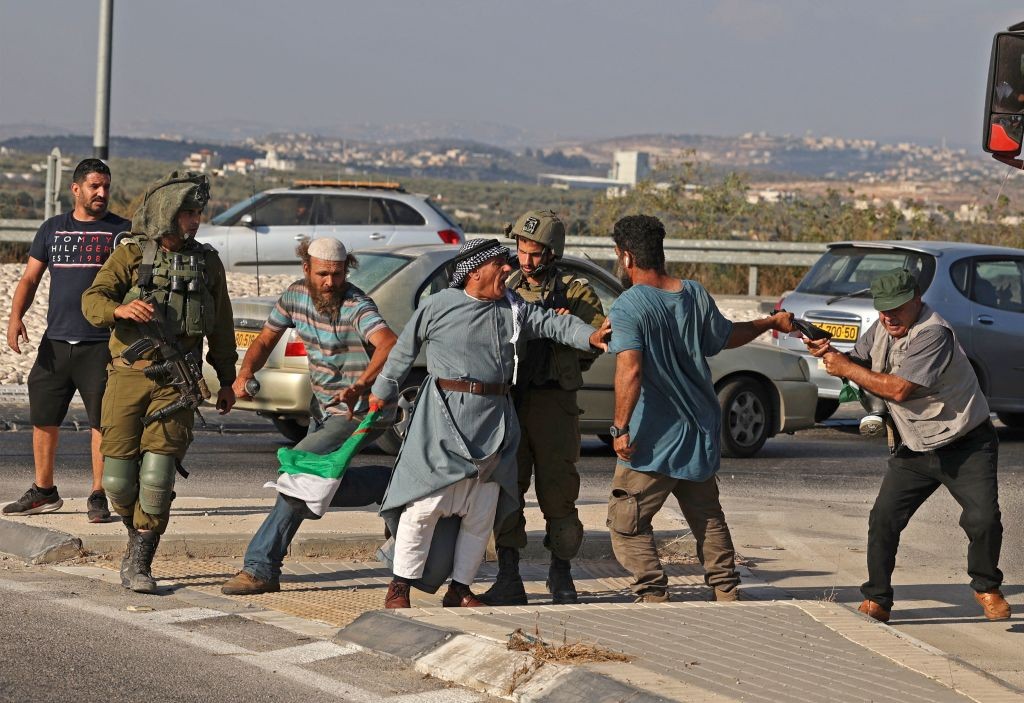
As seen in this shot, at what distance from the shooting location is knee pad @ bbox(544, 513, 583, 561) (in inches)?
292

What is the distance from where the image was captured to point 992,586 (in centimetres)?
771

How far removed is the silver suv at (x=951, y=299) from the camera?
14.2 m

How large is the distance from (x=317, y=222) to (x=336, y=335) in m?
14.2

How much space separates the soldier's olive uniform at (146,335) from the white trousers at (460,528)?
43.4 inches

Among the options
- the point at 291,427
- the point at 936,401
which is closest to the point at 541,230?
the point at 936,401

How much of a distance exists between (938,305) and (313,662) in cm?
922

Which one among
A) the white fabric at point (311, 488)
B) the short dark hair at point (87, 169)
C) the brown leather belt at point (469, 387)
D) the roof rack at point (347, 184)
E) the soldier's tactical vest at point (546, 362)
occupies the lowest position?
the white fabric at point (311, 488)

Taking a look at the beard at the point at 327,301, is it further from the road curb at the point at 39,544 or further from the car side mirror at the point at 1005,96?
the car side mirror at the point at 1005,96

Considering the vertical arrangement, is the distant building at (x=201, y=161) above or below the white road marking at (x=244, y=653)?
above

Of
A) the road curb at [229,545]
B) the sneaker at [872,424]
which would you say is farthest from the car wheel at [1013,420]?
the road curb at [229,545]

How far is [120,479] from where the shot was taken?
7277 mm

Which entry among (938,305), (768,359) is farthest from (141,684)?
(938,305)

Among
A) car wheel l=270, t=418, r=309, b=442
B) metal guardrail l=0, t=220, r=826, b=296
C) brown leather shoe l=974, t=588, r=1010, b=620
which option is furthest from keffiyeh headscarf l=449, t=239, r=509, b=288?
metal guardrail l=0, t=220, r=826, b=296

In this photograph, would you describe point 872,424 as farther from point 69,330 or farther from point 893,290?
point 69,330
